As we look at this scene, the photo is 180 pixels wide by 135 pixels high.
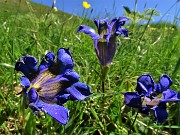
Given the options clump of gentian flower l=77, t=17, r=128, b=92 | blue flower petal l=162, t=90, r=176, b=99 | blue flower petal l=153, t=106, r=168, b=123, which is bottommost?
blue flower petal l=153, t=106, r=168, b=123

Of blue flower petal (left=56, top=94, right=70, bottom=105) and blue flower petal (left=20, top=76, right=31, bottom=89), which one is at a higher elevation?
blue flower petal (left=20, top=76, right=31, bottom=89)

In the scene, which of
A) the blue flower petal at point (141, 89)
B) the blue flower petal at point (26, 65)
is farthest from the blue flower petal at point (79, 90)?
the blue flower petal at point (141, 89)

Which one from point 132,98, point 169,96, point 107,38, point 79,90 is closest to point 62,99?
point 79,90

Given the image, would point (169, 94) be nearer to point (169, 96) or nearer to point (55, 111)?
point (169, 96)

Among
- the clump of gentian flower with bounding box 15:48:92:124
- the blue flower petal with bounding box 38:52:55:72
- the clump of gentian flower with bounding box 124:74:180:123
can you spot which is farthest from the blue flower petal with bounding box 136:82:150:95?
the blue flower petal with bounding box 38:52:55:72

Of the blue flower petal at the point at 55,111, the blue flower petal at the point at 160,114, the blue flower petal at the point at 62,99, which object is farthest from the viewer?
the blue flower petal at the point at 160,114

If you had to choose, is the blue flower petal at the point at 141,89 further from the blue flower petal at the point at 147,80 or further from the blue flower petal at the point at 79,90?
the blue flower petal at the point at 79,90

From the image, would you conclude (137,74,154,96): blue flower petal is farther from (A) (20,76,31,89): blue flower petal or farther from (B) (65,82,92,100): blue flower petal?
(A) (20,76,31,89): blue flower petal

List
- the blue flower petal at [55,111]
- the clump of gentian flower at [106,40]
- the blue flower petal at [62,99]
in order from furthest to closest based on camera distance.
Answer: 1. the clump of gentian flower at [106,40]
2. the blue flower petal at [62,99]
3. the blue flower petal at [55,111]
